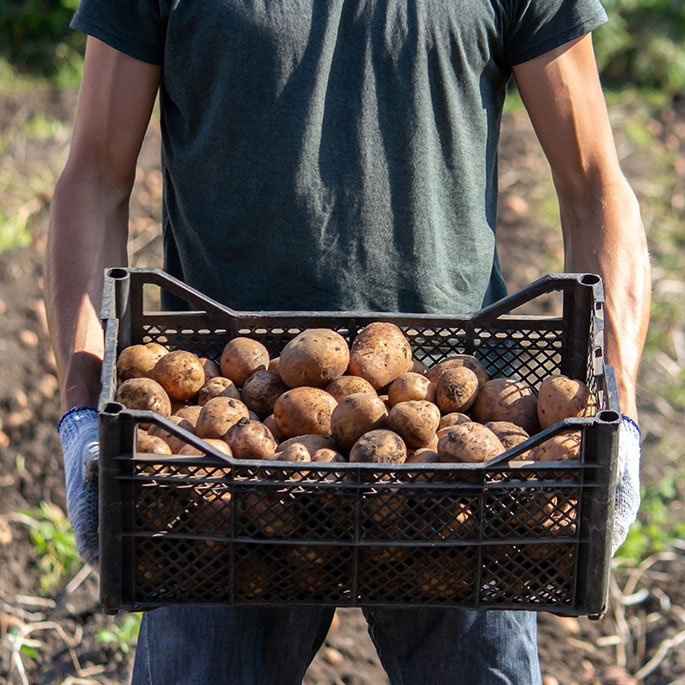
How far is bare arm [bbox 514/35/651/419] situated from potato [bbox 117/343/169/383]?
2.80 ft

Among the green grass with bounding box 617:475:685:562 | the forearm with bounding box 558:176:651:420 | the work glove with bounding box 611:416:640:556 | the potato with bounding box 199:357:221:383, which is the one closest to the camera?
the work glove with bounding box 611:416:640:556

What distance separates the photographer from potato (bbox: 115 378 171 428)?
5.57ft

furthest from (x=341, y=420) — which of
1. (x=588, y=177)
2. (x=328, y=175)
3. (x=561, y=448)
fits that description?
(x=588, y=177)

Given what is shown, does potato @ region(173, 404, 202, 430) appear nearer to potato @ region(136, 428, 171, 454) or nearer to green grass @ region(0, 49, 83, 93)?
potato @ region(136, 428, 171, 454)

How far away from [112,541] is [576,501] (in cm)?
63

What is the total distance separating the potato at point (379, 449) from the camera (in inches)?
61.9

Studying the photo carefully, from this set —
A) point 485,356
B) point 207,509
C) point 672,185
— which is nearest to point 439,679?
point 485,356

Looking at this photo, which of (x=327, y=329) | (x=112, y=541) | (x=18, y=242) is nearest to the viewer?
(x=112, y=541)

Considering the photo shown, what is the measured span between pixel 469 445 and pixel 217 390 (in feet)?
1.59

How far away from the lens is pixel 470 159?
2.23 metres

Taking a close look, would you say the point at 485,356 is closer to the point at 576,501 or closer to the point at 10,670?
the point at 576,501

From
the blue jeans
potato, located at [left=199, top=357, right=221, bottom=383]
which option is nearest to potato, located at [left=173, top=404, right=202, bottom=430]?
potato, located at [left=199, top=357, right=221, bottom=383]

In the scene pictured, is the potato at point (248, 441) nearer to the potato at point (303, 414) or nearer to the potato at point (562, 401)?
the potato at point (303, 414)

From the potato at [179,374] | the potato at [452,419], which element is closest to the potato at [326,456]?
the potato at [452,419]
